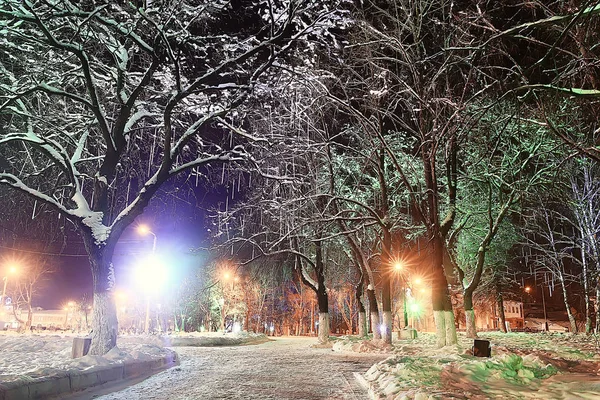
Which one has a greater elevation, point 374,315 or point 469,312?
point 469,312

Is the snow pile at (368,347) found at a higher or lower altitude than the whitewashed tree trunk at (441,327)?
lower

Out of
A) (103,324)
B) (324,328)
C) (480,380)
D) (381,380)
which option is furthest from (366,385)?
(324,328)

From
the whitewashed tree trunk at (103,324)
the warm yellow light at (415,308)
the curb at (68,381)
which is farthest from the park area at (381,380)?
the warm yellow light at (415,308)

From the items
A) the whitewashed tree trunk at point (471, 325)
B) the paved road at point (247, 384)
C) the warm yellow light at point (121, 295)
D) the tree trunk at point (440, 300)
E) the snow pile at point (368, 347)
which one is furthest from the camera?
the warm yellow light at point (121, 295)

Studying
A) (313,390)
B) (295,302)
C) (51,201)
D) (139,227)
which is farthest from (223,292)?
(313,390)

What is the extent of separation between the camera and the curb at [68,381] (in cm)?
736

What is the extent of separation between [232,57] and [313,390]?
1109 centimetres

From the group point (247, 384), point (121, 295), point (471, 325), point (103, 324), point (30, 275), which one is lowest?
point (247, 384)

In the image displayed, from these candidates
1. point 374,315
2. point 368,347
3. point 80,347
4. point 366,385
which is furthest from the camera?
point 374,315

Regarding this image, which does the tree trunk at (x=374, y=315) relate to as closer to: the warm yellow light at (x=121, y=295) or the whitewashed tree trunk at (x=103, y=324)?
the whitewashed tree trunk at (x=103, y=324)

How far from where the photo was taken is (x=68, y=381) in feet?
29.5

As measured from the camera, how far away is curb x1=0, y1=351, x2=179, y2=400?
7.36 metres

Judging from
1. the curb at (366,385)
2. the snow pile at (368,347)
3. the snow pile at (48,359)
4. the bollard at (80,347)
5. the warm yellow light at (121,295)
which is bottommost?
the snow pile at (368,347)

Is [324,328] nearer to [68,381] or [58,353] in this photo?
[58,353]
